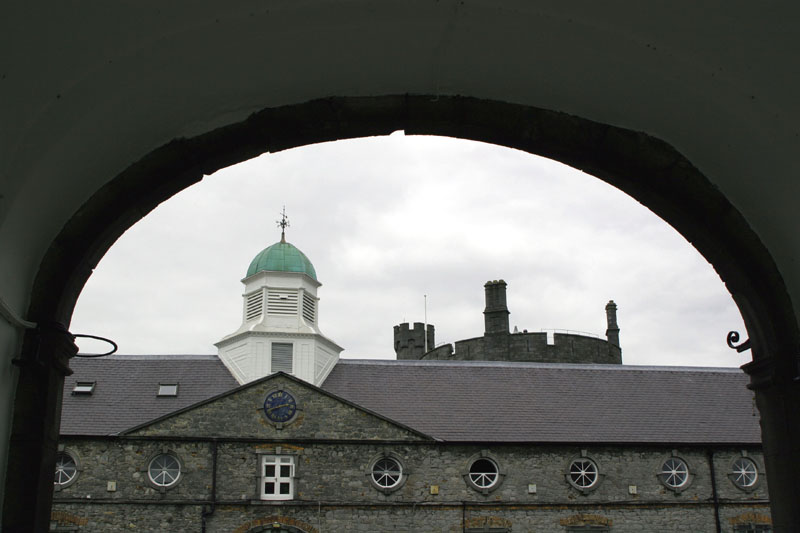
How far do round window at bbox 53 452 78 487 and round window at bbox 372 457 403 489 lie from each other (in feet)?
27.1

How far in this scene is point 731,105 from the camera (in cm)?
448

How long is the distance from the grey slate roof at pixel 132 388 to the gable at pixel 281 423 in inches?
71.7

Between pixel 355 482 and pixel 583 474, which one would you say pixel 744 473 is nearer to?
pixel 583 474

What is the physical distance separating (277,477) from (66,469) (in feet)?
18.9

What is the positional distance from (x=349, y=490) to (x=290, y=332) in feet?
23.9

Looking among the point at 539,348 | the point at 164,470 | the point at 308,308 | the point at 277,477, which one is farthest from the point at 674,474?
the point at 164,470

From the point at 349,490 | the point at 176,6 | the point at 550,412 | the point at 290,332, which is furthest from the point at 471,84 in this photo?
the point at 290,332

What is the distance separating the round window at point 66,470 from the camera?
919 inches

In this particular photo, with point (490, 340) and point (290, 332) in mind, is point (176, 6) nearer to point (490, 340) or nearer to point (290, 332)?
point (290, 332)

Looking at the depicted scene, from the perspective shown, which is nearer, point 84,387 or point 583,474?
point 583,474

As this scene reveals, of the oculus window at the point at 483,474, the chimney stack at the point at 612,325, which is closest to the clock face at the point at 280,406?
the oculus window at the point at 483,474

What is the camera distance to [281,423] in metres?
24.6

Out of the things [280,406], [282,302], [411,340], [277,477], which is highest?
[411,340]

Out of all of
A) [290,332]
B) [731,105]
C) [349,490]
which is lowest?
[349,490]
